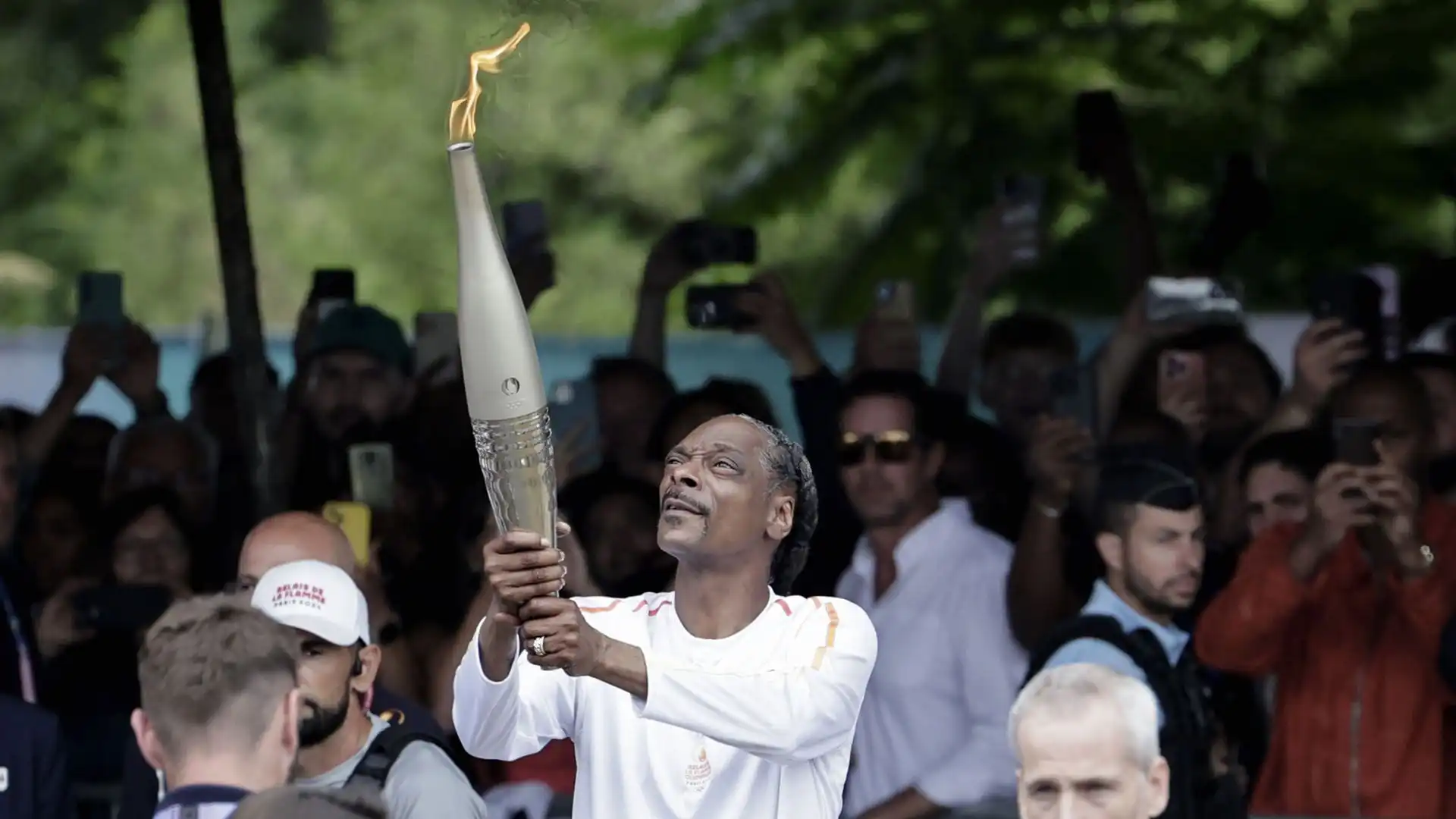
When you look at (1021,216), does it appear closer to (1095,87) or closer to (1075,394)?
(1075,394)

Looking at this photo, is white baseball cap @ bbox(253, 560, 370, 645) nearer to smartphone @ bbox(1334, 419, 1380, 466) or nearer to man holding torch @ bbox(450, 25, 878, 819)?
man holding torch @ bbox(450, 25, 878, 819)

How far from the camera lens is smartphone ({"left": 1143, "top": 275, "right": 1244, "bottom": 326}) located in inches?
293

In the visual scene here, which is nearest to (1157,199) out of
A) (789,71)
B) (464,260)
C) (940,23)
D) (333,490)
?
(940,23)

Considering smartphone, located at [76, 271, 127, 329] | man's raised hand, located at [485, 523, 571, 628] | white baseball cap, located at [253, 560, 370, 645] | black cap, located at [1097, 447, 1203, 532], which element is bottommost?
man's raised hand, located at [485, 523, 571, 628]

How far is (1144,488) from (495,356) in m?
2.44

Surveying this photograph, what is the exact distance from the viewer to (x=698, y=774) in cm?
446

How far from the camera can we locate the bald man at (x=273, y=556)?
5.52m

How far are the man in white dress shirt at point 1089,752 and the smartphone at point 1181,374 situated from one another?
322 cm

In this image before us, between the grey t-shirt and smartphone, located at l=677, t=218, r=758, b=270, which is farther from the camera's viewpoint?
smartphone, located at l=677, t=218, r=758, b=270

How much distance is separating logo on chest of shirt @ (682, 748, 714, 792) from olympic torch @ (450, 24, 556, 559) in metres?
0.69

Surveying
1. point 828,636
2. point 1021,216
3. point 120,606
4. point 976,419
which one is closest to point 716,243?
point 1021,216

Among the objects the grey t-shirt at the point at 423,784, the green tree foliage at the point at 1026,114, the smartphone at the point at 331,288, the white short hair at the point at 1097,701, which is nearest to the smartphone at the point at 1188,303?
the green tree foliage at the point at 1026,114

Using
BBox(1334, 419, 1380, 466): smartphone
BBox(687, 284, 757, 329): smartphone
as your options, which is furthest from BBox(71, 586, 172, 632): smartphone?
BBox(1334, 419, 1380, 466): smartphone

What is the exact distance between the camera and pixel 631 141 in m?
20.9
